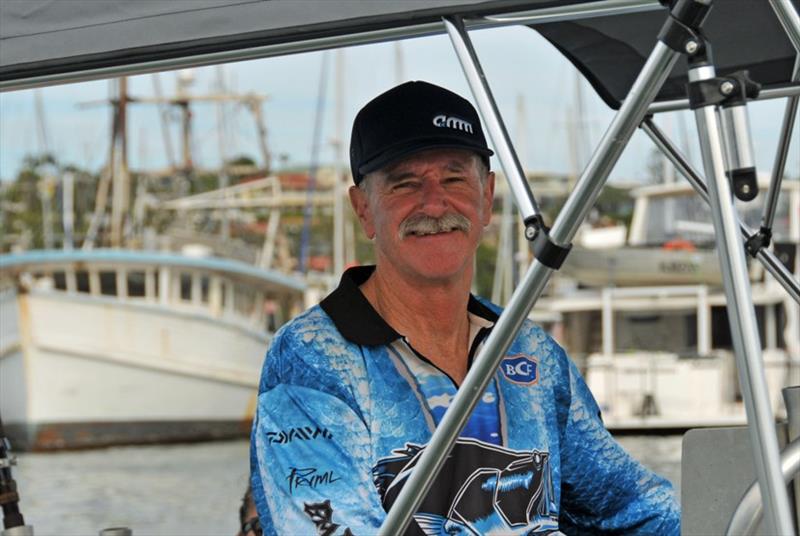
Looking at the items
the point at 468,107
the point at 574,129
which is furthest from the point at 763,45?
the point at 574,129

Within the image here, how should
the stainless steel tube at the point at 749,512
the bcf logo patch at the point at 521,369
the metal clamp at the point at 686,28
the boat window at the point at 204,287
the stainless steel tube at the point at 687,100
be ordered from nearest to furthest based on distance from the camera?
1. the metal clamp at the point at 686,28
2. the stainless steel tube at the point at 749,512
3. the bcf logo patch at the point at 521,369
4. the stainless steel tube at the point at 687,100
5. the boat window at the point at 204,287

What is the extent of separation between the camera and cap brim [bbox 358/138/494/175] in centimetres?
292

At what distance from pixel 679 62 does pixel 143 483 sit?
25.4 metres

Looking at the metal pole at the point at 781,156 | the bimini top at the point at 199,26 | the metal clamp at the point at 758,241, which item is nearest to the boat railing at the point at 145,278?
the metal pole at the point at 781,156

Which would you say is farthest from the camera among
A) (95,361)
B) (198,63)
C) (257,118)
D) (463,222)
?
(257,118)

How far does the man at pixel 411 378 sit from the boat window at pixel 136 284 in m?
30.8

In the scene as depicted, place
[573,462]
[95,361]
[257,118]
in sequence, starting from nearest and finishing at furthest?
1. [573,462]
2. [95,361]
3. [257,118]

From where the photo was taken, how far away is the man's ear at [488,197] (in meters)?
3.11

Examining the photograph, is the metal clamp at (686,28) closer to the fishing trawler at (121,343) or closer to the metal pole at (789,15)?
the metal pole at (789,15)

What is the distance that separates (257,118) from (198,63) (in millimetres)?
44408

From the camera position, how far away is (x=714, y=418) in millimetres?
30266

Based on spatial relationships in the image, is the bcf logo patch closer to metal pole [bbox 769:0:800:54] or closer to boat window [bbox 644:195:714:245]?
metal pole [bbox 769:0:800:54]

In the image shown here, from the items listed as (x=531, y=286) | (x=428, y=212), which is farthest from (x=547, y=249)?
(x=428, y=212)

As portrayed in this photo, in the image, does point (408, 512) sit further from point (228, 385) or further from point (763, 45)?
point (228, 385)
